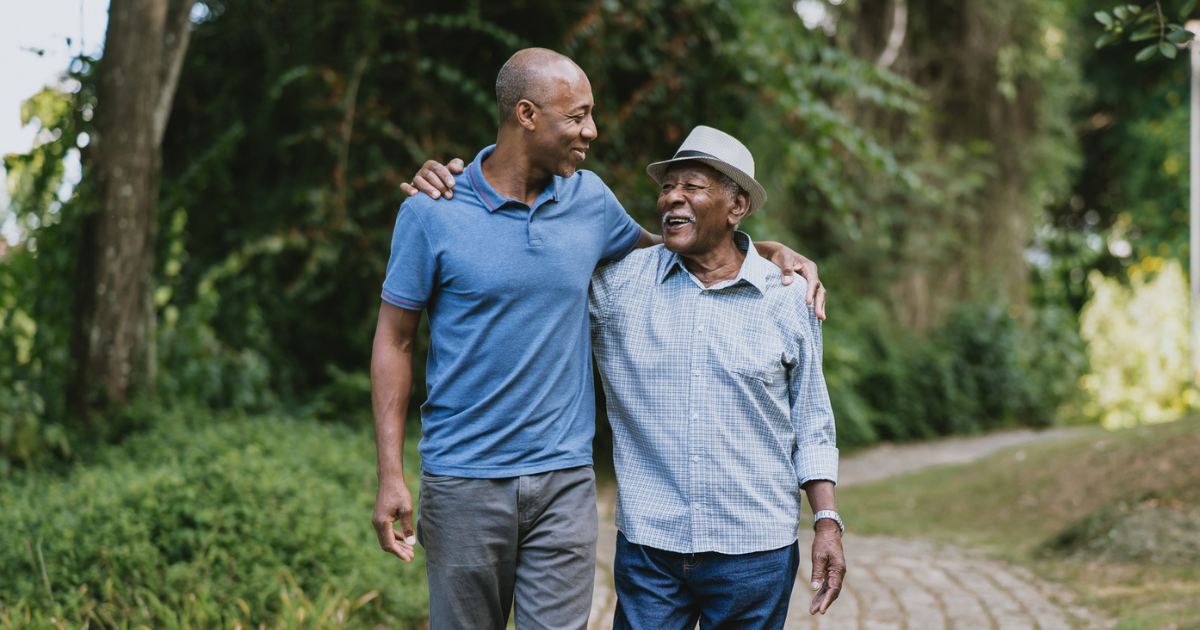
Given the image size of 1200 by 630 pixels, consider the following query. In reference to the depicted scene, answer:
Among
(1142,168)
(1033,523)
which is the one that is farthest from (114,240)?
(1142,168)

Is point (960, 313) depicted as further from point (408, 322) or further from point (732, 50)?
point (408, 322)

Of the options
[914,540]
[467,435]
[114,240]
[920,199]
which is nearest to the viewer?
[467,435]

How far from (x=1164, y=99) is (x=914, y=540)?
1673cm

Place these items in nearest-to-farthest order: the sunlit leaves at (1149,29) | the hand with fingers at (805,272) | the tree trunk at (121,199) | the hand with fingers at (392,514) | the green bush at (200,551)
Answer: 1. the hand with fingers at (392,514)
2. the hand with fingers at (805,272)
3. the sunlit leaves at (1149,29)
4. the green bush at (200,551)
5. the tree trunk at (121,199)

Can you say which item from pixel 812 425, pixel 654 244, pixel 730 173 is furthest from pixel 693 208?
pixel 812 425

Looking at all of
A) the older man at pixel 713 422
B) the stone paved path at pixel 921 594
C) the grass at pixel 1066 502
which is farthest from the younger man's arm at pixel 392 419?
the grass at pixel 1066 502

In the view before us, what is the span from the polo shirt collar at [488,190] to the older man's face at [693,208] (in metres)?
0.29

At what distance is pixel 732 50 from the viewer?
7.32 meters

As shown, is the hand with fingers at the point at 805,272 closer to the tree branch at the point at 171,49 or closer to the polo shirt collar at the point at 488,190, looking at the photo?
the polo shirt collar at the point at 488,190

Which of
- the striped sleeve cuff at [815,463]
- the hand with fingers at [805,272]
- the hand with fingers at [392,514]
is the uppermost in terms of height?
the hand with fingers at [805,272]

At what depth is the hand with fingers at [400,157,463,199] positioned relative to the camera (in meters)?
2.54

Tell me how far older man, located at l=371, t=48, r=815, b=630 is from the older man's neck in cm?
30

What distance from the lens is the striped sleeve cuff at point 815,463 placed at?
101 inches

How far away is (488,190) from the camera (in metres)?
2.55
